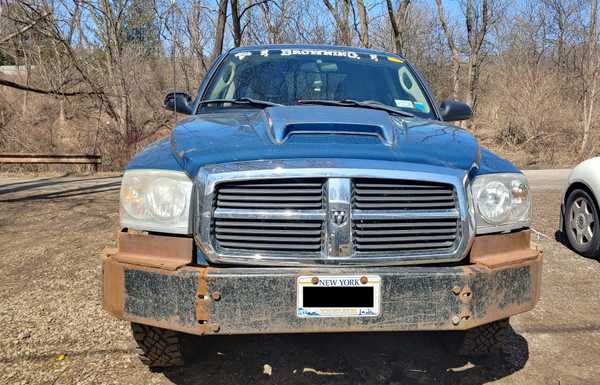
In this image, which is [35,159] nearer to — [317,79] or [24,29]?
[24,29]

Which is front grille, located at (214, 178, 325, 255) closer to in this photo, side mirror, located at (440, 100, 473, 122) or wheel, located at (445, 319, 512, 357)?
wheel, located at (445, 319, 512, 357)

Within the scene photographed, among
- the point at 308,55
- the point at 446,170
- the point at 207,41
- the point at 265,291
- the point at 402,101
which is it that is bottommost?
the point at 265,291

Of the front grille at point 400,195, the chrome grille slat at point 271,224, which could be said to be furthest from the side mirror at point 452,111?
the chrome grille slat at point 271,224

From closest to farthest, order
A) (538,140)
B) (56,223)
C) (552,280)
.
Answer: (552,280) < (56,223) < (538,140)

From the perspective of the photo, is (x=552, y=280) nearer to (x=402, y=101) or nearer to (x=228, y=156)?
(x=402, y=101)

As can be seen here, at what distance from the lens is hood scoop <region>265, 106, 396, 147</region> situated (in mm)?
2436

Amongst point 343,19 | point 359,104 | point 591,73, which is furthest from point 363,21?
point 359,104

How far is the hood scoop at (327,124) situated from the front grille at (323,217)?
284 mm

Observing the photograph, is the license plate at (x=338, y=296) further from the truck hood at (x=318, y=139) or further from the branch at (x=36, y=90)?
the branch at (x=36, y=90)

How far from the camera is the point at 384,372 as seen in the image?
111 inches

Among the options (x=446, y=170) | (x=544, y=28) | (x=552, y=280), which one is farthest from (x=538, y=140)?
(x=446, y=170)

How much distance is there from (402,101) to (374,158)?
5.17 feet

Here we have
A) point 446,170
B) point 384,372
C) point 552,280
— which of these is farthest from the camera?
A: point 552,280

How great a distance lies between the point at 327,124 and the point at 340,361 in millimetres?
1402
